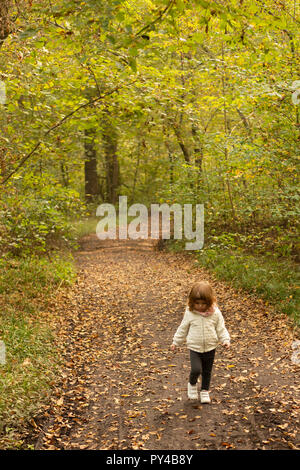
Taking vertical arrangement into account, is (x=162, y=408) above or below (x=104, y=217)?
below

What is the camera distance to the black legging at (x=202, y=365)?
17.3 feet

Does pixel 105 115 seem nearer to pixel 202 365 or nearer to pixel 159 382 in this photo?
pixel 159 382

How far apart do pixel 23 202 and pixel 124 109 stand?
2918 millimetres

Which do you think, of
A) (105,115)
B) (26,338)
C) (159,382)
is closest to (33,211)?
(105,115)

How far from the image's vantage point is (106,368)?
6.82 m

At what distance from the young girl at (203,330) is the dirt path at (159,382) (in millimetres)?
494

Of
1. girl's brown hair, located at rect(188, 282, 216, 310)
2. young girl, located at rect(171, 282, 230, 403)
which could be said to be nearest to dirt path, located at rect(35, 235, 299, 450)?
young girl, located at rect(171, 282, 230, 403)

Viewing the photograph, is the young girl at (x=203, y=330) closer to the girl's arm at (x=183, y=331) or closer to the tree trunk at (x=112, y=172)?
the girl's arm at (x=183, y=331)

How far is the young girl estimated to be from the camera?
5176 millimetres

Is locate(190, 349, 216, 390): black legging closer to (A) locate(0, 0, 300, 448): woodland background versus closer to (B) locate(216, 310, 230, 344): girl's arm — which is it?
(B) locate(216, 310, 230, 344): girl's arm

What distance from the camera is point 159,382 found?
6188 mm

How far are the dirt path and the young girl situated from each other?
494 mm
